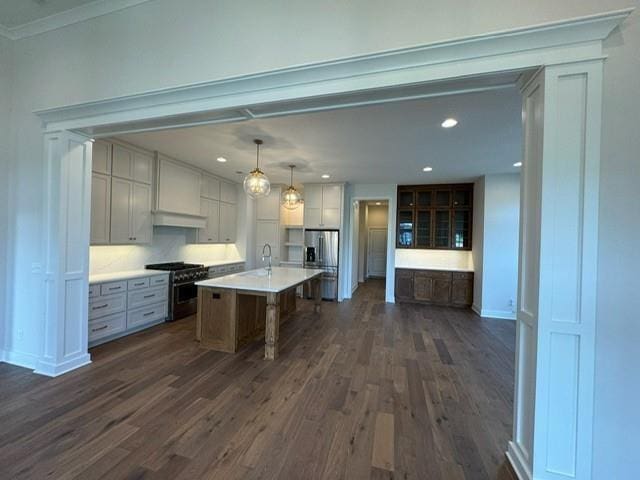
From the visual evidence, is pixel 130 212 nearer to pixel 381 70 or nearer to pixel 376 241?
pixel 381 70

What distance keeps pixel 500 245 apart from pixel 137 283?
20.3 feet

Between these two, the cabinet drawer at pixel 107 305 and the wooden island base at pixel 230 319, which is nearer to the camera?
the wooden island base at pixel 230 319

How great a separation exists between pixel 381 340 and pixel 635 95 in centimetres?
338

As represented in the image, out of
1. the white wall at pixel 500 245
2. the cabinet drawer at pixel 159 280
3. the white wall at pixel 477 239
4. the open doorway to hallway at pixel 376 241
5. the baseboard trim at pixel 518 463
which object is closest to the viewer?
the baseboard trim at pixel 518 463

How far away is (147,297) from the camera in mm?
4113

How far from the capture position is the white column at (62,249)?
267 cm

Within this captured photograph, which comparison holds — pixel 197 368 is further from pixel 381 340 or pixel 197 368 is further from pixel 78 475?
pixel 381 340

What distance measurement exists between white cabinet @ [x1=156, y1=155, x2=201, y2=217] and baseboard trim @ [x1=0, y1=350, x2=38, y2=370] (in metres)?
2.45

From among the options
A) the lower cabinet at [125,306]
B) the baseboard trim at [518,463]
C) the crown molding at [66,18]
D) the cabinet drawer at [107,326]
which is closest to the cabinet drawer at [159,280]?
the lower cabinet at [125,306]

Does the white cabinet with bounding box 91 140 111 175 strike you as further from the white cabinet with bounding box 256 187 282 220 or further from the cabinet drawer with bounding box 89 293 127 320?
the white cabinet with bounding box 256 187 282 220

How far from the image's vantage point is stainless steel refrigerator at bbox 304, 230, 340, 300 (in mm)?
6266

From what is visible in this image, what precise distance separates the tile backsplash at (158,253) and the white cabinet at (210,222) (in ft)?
1.12

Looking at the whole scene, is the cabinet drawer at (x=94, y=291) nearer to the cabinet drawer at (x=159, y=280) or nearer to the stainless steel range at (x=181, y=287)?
the cabinet drawer at (x=159, y=280)

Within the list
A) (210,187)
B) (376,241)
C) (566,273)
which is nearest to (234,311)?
(566,273)
